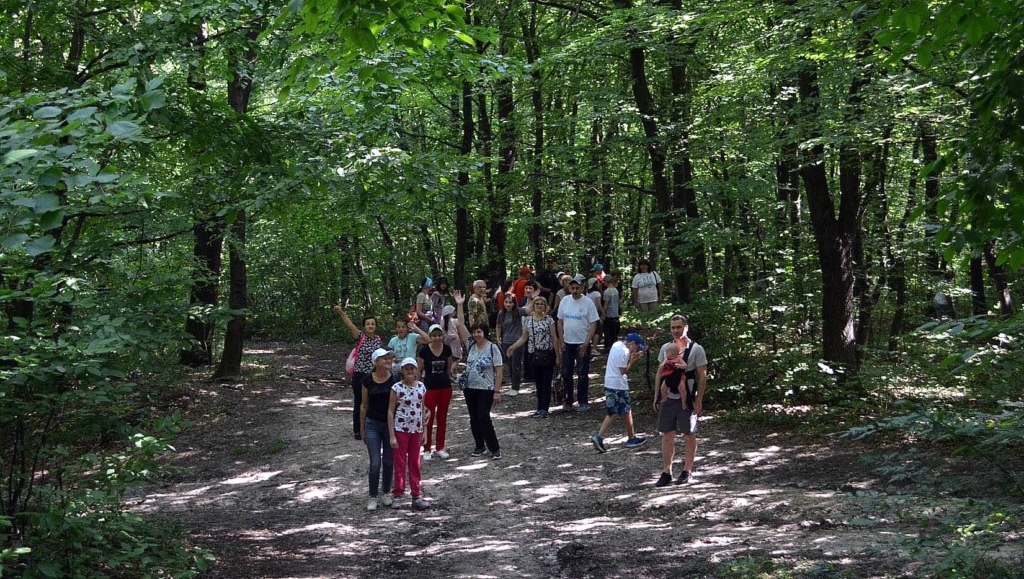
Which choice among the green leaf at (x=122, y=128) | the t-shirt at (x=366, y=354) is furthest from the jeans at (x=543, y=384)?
the green leaf at (x=122, y=128)

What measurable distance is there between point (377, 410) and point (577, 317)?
509 cm

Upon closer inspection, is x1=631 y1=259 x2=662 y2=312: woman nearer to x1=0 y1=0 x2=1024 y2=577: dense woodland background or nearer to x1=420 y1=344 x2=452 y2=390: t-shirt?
x1=0 y1=0 x2=1024 y2=577: dense woodland background

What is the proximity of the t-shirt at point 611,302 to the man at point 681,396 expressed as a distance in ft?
25.3

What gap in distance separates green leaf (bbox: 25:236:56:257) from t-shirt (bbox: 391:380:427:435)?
5.75m

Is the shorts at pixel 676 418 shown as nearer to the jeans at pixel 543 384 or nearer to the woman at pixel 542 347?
the woman at pixel 542 347

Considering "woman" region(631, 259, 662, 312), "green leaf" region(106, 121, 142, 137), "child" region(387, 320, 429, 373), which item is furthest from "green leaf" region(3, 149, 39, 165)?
"woman" region(631, 259, 662, 312)

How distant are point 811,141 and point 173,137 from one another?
7.69 metres

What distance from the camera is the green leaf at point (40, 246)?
3734 millimetres

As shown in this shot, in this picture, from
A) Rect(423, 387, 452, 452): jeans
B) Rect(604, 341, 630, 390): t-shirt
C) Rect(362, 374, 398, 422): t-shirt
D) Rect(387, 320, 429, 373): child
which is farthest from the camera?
Rect(387, 320, 429, 373): child

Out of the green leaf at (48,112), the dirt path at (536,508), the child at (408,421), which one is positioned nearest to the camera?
the green leaf at (48,112)

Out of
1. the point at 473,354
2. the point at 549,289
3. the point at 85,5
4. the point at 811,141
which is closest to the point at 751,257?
the point at 549,289

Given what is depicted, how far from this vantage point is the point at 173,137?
8891 mm

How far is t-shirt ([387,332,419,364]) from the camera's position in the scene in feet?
38.5

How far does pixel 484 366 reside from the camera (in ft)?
37.0
